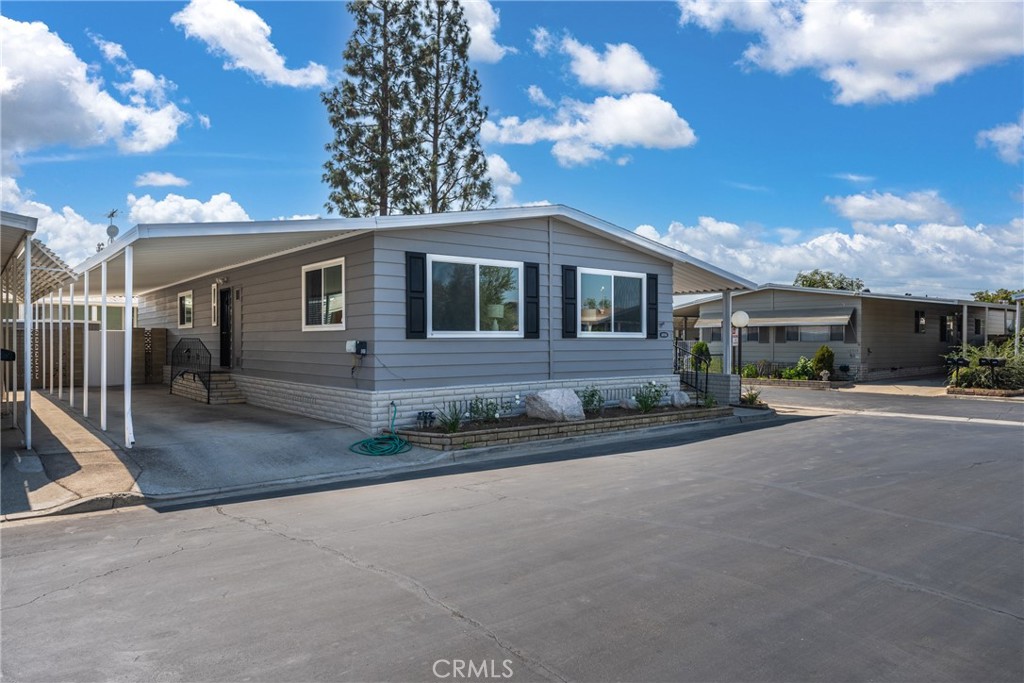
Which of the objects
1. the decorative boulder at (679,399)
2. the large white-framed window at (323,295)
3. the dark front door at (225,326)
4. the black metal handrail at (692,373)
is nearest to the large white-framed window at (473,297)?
the large white-framed window at (323,295)

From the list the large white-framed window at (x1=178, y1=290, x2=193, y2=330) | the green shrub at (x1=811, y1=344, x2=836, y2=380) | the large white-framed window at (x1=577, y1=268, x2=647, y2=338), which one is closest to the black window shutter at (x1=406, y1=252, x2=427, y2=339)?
the large white-framed window at (x1=577, y1=268, x2=647, y2=338)

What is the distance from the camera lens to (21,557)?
496 centimetres

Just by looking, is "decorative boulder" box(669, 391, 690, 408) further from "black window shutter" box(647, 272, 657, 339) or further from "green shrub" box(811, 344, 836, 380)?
"green shrub" box(811, 344, 836, 380)

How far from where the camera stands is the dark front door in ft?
50.6

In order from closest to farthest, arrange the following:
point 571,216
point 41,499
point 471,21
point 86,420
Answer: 1. point 41,499
2. point 86,420
3. point 571,216
4. point 471,21

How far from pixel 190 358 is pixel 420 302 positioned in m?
8.92

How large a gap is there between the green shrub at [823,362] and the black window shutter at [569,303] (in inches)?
536

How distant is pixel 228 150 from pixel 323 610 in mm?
14637

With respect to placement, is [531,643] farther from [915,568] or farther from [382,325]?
[382,325]

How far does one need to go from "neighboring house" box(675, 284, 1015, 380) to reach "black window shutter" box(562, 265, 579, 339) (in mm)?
13729

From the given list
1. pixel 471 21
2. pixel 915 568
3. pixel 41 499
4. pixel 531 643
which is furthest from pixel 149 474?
pixel 471 21

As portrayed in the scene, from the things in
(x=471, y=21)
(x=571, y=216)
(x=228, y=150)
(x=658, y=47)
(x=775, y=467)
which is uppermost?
(x=471, y=21)

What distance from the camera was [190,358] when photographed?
16.8 m

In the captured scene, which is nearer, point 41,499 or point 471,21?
point 41,499
